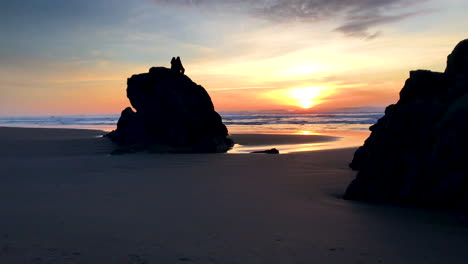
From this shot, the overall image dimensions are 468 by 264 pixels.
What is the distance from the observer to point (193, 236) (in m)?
5.64

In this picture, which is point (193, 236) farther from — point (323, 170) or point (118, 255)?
point (323, 170)

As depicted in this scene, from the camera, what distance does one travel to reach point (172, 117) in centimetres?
2348

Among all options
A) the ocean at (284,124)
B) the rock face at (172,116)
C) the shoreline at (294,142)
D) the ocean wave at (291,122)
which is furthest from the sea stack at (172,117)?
the ocean wave at (291,122)

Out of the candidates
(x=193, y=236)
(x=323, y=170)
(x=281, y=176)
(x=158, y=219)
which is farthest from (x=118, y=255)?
(x=323, y=170)

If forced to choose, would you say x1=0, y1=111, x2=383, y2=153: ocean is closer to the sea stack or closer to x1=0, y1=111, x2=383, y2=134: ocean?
x1=0, y1=111, x2=383, y2=134: ocean

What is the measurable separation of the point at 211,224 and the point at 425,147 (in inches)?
200

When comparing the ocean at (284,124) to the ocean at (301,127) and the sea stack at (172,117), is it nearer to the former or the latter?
the ocean at (301,127)

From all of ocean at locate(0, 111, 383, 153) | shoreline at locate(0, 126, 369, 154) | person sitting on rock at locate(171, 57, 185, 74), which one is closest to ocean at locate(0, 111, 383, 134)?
ocean at locate(0, 111, 383, 153)

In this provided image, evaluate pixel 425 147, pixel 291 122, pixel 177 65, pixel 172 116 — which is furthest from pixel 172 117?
pixel 291 122

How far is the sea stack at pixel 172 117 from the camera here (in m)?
22.5

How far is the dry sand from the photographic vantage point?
4875 mm

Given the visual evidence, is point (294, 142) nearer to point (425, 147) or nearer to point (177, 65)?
point (177, 65)

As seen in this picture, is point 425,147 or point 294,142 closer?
point 425,147

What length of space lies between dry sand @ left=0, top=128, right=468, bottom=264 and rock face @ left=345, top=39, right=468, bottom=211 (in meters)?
0.55
